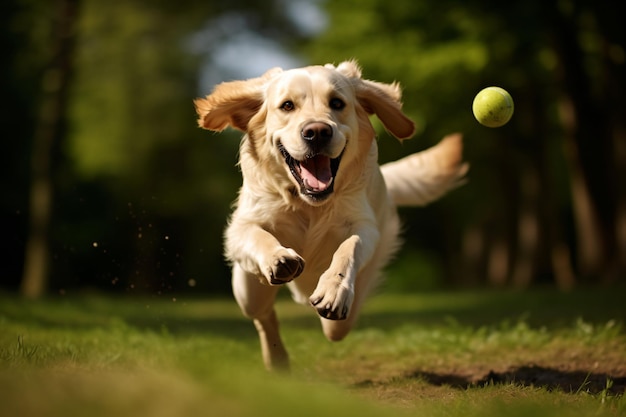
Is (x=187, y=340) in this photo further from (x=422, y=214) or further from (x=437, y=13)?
(x=422, y=214)

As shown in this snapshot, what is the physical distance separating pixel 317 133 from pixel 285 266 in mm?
759

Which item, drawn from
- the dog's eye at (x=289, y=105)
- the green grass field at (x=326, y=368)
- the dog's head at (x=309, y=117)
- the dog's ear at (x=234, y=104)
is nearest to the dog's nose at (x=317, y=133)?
the dog's head at (x=309, y=117)

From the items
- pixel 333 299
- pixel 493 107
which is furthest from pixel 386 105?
pixel 333 299

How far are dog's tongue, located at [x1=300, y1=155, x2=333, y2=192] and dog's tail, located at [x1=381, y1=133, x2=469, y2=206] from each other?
1.87 metres

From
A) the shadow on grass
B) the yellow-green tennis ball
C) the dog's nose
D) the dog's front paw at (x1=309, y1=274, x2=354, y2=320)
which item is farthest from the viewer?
the yellow-green tennis ball

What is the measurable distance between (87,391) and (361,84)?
2954 mm

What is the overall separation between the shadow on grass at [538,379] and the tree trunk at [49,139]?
10886 mm

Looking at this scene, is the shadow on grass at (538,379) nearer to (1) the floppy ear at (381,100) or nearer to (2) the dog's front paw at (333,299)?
(2) the dog's front paw at (333,299)

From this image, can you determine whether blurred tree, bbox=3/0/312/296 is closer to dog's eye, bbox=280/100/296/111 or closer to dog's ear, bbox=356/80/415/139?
dog's ear, bbox=356/80/415/139

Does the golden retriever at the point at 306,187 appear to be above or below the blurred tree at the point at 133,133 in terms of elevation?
above

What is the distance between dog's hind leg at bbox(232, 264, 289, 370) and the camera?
5402mm

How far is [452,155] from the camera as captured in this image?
6875mm

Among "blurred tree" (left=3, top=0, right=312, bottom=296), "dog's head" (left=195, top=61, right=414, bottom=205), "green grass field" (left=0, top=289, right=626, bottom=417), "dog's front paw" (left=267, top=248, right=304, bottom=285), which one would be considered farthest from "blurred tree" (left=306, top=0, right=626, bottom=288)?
"dog's front paw" (left=267, top=248, right=304, bottom=285)

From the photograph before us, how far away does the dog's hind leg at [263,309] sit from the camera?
540 cm
